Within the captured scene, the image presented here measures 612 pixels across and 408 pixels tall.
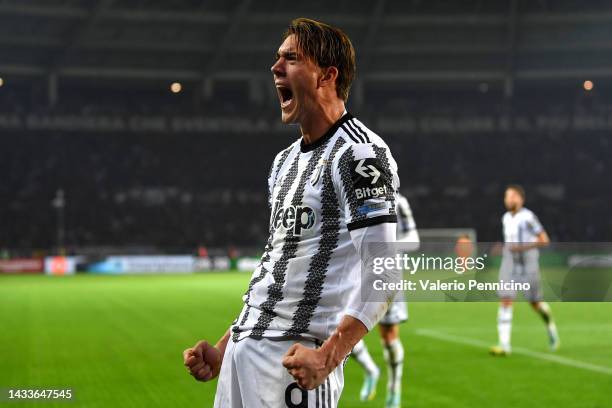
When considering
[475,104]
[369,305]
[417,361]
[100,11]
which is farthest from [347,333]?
[475,104]

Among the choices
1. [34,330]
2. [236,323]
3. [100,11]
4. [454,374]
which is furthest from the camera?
[100,11]

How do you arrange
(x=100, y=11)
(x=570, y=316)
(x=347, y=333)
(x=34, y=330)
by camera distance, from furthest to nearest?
(x=100, y=11)
(x=570, y=316)
(x=34, y=330)
(x=347, y=333)

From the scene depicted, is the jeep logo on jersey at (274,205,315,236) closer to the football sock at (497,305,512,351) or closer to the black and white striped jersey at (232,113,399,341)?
the black and white striped jersey at (232,113,399,341)

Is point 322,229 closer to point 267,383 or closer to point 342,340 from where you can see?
point 342,340

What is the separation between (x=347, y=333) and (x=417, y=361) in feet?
32.9

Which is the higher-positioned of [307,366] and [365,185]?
[365,185]

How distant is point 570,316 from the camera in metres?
19.9

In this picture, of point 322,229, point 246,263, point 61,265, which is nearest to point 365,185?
point 322,229

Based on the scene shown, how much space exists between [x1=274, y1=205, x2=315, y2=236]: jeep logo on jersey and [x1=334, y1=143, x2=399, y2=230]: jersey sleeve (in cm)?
13

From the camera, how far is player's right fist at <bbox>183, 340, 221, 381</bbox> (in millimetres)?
3398

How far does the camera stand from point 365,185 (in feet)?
9.65

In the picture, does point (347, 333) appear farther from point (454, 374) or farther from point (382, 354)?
point (382, 354)

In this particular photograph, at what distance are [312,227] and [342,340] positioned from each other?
1.42ft

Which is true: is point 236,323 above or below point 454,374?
above
